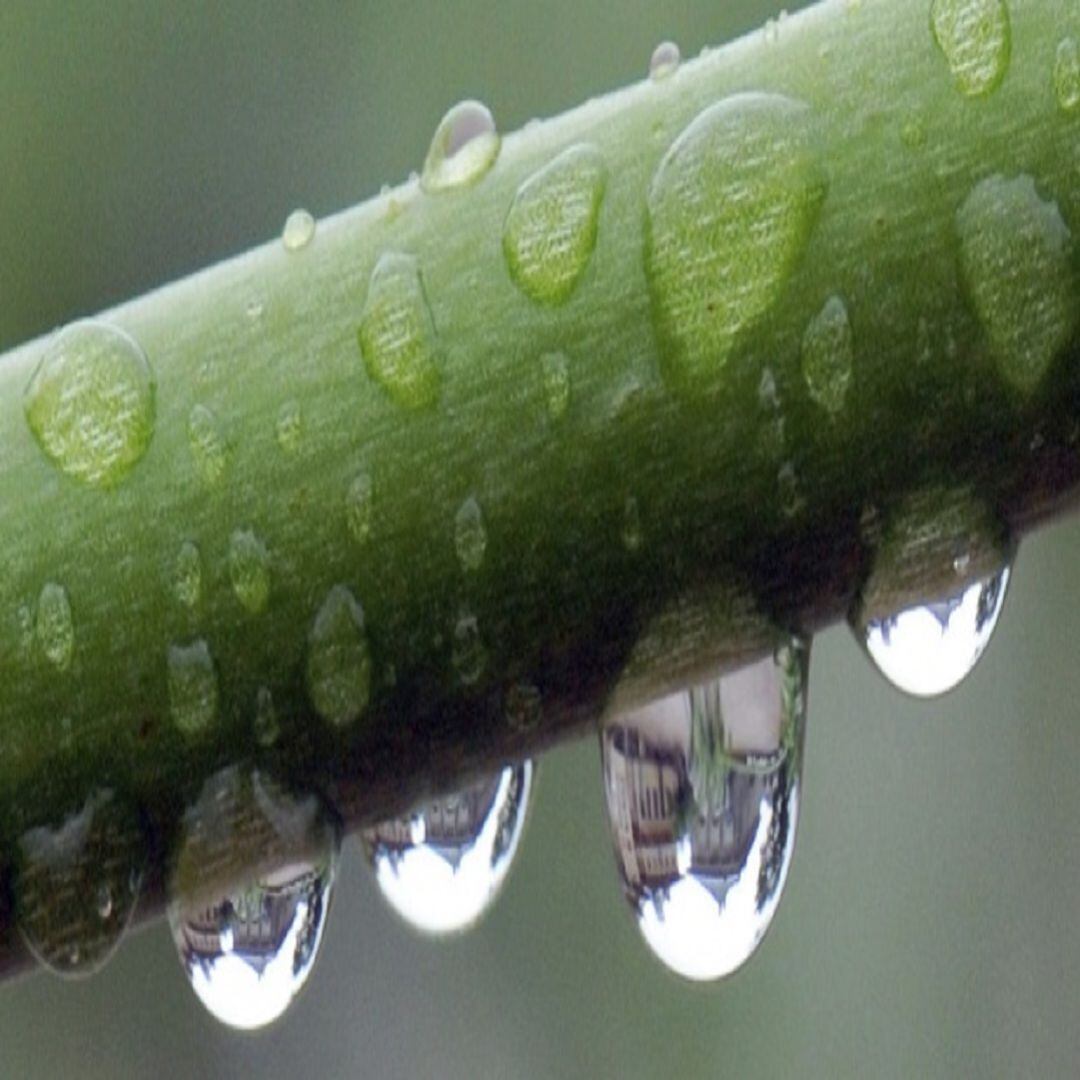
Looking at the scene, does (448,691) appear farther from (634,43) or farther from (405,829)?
(634,43)

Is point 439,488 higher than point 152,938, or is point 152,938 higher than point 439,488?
point 152,938

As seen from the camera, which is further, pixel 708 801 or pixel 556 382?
pixel 708 801

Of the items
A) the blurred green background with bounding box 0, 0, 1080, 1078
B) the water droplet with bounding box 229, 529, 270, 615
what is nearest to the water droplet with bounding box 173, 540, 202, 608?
the water droplet with bounding box 229, 529, 270, 615

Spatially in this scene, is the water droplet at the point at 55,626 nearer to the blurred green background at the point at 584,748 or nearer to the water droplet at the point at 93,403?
the water droplet at the point at 93,403

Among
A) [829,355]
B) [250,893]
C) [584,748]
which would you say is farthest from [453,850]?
[584,748]

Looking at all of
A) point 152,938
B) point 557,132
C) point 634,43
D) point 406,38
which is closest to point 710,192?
point 557,132

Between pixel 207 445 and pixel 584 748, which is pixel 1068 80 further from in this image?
pixel 584 748

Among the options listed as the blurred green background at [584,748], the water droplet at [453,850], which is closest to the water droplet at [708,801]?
the water droplet at [453,850]
